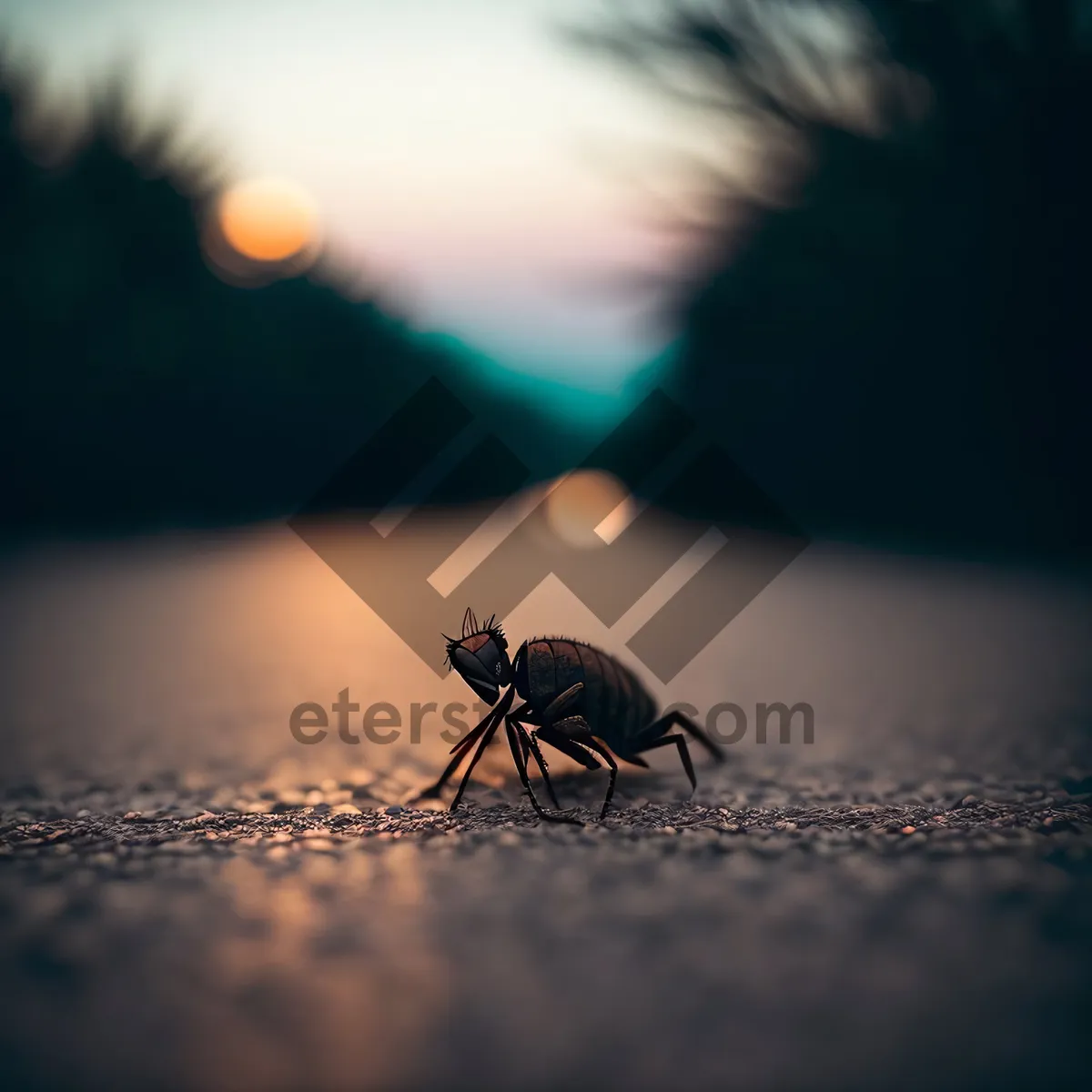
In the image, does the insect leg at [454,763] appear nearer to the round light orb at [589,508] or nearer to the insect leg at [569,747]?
the insect leg at [569,747]

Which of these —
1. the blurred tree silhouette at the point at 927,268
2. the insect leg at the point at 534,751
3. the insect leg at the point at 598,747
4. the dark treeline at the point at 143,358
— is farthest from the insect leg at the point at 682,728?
the dark treeline at the point at 143,358

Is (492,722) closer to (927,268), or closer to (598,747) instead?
(598,747)

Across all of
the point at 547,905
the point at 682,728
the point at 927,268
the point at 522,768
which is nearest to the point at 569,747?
the point at 522,768

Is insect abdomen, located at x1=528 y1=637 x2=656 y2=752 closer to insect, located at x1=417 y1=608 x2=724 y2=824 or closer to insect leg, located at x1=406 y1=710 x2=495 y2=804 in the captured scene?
insect, located at x1=417 y1=608 x2=724 y2=824

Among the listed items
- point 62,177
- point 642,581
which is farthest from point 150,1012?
point 62,177

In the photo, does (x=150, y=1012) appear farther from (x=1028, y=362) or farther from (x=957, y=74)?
(x=957, y=74)

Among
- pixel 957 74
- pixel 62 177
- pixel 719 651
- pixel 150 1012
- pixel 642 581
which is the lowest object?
pixel 150 1012

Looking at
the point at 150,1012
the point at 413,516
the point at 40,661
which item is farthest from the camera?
the point at 413,516
